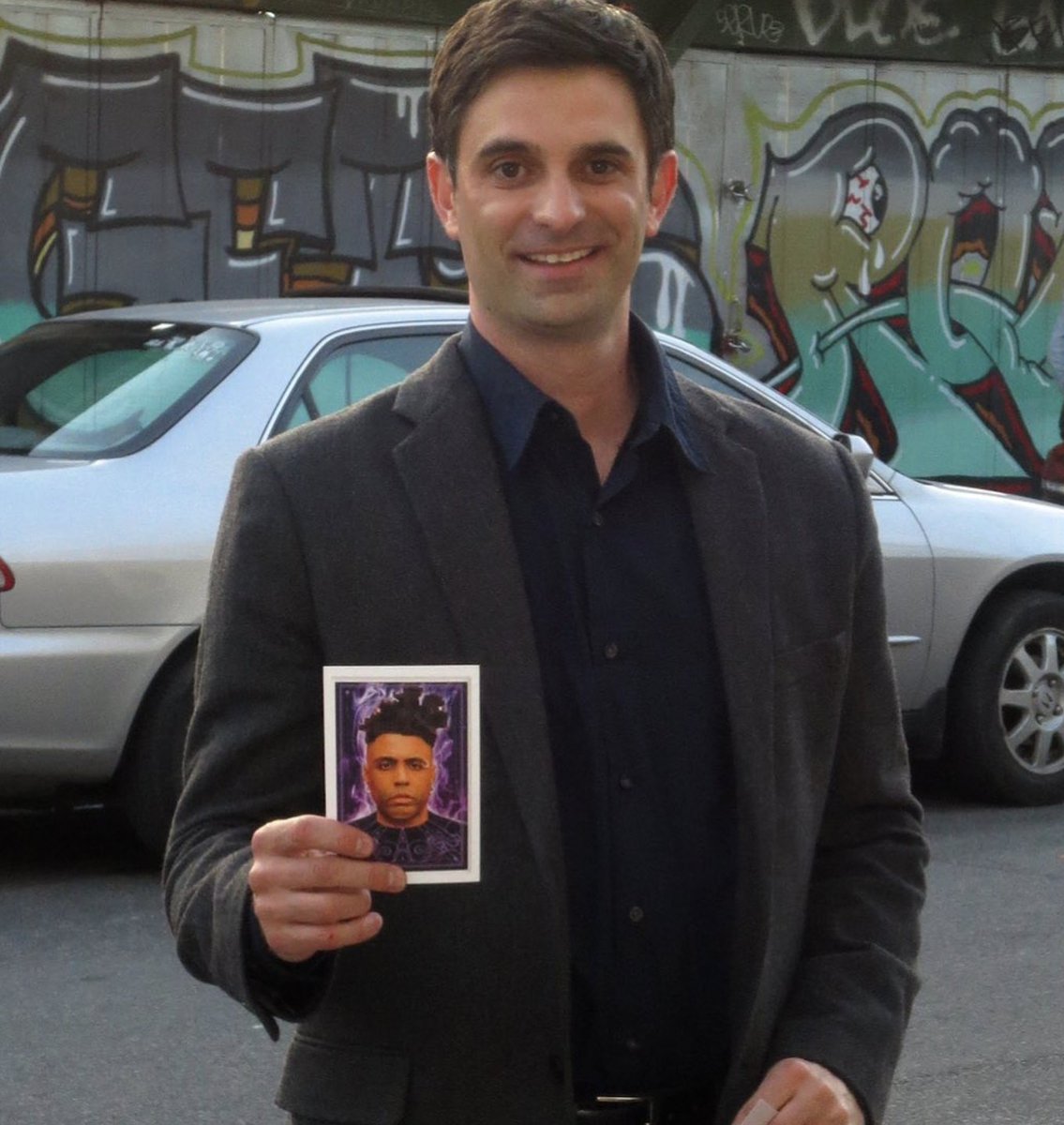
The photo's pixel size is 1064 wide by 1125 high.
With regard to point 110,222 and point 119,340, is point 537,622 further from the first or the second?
point 110,222

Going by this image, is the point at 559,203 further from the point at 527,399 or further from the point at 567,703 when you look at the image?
the point at 567,703

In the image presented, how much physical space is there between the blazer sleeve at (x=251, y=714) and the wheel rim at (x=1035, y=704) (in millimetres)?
6287

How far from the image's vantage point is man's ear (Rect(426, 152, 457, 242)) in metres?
2.30

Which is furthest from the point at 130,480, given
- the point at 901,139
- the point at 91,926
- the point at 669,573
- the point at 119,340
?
the point at 901,139

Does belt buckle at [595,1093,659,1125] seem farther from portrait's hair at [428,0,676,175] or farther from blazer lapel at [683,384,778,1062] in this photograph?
portrait's hair at [428,0,676,175]

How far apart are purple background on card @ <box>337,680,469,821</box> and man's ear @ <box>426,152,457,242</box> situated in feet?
2.00

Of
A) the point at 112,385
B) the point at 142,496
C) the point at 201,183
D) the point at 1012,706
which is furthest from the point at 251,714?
the point at 201,183

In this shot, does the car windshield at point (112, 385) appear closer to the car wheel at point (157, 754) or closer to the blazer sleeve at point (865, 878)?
the car wheel at point (157, 754)

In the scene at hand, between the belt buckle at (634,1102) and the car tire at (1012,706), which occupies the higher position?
the belt buckle at (634,1102)

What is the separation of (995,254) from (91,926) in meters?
10.8

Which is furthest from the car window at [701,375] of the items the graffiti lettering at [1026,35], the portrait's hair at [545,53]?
the graffiti lettering at [1026,35]

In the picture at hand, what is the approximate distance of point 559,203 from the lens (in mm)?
2166

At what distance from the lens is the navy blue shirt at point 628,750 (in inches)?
80.4

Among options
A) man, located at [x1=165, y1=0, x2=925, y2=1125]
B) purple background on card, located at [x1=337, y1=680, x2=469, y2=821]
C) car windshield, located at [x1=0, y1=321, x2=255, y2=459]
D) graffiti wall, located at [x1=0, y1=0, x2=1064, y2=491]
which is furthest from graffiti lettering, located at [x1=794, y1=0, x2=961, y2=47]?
purple background on card, located at [x1=337, y1=680, x2=469, y2=821]
